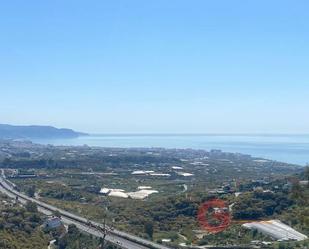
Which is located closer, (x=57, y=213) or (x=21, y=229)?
(x=21, y=229)

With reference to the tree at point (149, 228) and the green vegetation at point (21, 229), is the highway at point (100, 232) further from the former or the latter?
the green vegetation at point (21, 229)

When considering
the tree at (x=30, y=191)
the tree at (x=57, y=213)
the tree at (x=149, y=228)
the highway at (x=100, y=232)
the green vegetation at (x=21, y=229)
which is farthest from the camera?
the tree at (x=30, y=191)

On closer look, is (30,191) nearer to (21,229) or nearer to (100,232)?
(21,229)

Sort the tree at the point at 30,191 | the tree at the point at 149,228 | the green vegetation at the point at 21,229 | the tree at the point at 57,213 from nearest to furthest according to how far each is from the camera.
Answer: the green vegetation at the point at 21,229
the tree at the point at 149,228
the tree at the point at 57,213
the tree at the point at 30,191

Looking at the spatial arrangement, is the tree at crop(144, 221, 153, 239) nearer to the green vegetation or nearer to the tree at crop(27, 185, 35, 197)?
the green vegetation

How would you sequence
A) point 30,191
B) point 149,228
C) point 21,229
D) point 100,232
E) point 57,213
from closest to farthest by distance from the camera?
point 21,229 → point 100,232 → point 149,228 → point 57,213 → point 30,191

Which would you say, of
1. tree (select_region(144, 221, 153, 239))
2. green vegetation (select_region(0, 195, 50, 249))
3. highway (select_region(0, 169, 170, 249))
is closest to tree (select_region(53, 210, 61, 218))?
highway (select_region(0, 169, 170, 249))

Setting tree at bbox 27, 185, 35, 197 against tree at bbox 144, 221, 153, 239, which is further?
tree at bbox 27, 185, 35, 197

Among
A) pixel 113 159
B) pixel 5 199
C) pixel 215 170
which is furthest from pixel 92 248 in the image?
pixel 113 159

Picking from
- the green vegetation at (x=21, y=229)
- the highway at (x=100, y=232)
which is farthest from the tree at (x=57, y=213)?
the green vegetation at (x=21, y=229)

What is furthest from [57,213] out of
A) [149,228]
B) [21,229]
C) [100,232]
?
[149,228]

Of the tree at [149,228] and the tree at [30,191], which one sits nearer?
the tree at [149,228]

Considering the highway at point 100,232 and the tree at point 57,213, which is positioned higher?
the tree at point 57,213
